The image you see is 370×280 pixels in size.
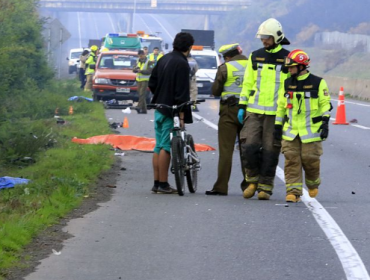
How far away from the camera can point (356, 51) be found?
77.1 metres

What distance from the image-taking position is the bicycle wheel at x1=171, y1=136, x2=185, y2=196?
1164cm

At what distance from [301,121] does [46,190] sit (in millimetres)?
3013

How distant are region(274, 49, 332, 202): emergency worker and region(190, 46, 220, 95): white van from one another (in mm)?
27776

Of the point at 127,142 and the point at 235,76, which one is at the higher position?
the point at 235,76

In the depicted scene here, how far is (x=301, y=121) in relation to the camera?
11195 mm

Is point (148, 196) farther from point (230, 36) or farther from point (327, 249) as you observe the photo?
point (230, 36)

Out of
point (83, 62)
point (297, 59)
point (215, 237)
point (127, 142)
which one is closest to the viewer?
point (215, 237)

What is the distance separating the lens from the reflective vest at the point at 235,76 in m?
11.9

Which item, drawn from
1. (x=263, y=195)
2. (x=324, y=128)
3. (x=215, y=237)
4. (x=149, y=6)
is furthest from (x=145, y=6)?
(x=215, y=237)

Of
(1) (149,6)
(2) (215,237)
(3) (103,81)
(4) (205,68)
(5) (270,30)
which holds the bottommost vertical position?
(1) (149,6)

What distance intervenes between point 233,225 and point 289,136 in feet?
6.40

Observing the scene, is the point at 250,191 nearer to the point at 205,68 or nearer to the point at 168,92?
the point at 168,92

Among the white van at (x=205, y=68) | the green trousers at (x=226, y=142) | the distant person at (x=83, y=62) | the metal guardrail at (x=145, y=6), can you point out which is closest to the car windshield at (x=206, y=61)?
the white van at (x=205, y=68)

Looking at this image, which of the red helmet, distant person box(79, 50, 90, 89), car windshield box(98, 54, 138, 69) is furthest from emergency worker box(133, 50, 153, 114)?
the red helmet
